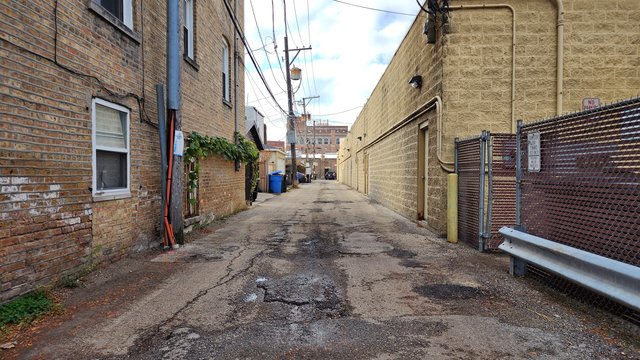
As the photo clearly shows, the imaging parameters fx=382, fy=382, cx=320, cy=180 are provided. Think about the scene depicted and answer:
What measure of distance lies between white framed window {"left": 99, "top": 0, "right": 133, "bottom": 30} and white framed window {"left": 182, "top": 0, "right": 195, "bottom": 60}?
7.53ft

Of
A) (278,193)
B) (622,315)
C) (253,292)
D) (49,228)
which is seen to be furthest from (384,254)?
(278,193)

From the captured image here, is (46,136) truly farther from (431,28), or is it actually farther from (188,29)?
(431,28)

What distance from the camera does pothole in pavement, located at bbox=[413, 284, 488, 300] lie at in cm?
431

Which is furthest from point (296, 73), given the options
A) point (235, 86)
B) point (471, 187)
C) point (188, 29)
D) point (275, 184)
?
point (471, 187)

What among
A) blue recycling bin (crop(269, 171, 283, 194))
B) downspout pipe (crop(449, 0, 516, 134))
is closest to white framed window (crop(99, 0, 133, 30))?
downspout pipe (crop(449, 0, 516, 134))

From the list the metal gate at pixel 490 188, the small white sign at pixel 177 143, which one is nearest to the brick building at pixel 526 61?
the metal gate at pixel 490 188

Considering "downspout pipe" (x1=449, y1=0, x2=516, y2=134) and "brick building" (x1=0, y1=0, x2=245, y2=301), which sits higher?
"downspout pipe" (x1=449, y1=0, x2=516, y2=134)

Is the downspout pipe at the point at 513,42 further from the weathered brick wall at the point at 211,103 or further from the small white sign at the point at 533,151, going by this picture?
the weathered brick wall at the point at 211,103

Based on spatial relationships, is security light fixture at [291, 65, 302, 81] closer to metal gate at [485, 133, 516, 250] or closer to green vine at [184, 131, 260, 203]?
green vine at [184, 131, 260, 203]

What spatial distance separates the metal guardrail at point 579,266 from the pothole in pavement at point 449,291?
2.51 feet

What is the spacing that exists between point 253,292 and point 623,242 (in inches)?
150

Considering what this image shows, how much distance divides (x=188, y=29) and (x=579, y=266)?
349 inches

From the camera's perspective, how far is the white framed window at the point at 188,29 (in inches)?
345

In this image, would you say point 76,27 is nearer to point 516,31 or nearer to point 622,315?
point 622,315
